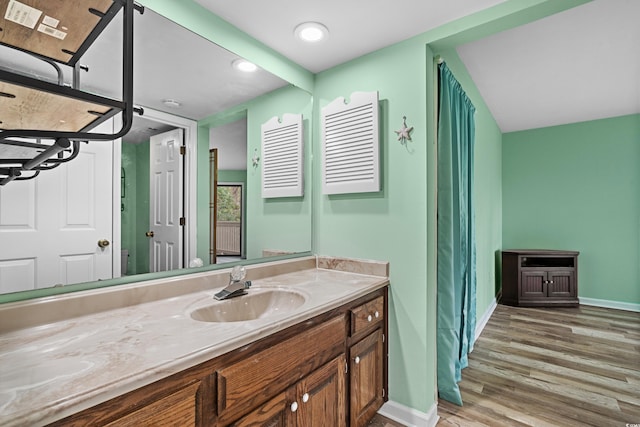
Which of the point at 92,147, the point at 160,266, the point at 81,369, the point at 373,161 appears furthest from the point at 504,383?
the point at 92,147

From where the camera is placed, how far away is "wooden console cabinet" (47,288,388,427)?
2.54ft

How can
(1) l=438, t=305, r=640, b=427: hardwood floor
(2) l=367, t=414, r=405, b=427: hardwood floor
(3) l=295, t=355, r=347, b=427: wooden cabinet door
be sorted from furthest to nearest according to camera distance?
(1) l=438, t=305, r=640, b=427: hardwood floor → (2) l=367, t=414, r=405, b=427: hardwood floor → (3) l=295, t=355, r=347, b=427: wooden cabinet door

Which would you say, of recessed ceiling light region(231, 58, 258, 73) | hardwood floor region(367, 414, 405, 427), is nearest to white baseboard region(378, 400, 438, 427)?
hardwood floor region(367, 414, 405, 427)


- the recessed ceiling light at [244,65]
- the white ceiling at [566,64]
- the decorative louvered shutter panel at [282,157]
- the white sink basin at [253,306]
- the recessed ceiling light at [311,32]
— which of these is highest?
the white ceiling at [566,64]

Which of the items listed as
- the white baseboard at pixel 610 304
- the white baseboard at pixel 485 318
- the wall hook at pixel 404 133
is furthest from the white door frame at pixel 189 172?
the white baseboard at pixel 610 304

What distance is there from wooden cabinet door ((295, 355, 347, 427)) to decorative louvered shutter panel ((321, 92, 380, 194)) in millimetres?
1025

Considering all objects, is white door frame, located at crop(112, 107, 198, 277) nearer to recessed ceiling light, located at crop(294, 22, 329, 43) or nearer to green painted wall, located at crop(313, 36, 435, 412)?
recessed ceiling light, located at crop(294, 22, 329, 43)

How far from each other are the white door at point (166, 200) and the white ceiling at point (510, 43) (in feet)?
2.36

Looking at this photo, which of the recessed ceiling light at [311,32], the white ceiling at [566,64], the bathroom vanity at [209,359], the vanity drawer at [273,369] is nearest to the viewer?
the bathroom vanity at [209,359]

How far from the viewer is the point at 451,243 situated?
1.91 m

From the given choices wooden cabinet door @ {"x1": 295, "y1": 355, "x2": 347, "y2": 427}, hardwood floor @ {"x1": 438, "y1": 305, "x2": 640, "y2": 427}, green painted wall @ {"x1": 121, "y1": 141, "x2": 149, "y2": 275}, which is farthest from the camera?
hardwood floor @ {"x1": 438, "y1": 305, "x2": 640, "y2": 427}

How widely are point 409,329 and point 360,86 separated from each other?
1520 mm

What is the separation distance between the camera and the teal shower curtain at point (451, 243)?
6.27ft

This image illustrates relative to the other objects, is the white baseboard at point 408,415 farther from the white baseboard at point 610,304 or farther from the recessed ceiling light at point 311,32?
the white baseboard at point 610,304
